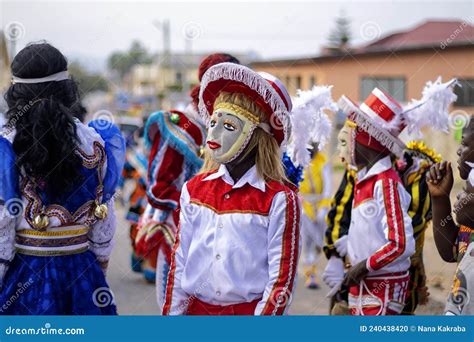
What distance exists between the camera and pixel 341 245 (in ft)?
15.6

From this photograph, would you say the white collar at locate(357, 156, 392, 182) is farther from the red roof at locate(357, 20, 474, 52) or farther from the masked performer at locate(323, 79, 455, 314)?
the red roof at locate(357, 20, 474, 52)

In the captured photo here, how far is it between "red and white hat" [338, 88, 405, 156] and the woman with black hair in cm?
176

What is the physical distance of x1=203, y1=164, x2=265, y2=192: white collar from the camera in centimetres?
323

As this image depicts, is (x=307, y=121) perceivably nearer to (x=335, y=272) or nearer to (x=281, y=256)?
(x=335, y=272)

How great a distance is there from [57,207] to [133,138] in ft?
23.8

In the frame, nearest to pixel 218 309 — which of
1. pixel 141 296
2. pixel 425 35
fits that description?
pixel 141 296

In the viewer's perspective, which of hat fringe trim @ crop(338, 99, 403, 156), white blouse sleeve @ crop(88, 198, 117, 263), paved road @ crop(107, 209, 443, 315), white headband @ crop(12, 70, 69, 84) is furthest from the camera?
paved road @ crop(107, 209, 443, 315)

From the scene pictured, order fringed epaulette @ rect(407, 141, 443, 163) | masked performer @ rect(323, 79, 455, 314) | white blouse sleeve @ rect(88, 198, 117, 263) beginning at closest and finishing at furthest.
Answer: white blouse sleeve @ rect(88, 198, 117, 263), masked performer @ rect(323, 79, 455, 314), fringed epaulette @ rect(407, 141, 443, 163)

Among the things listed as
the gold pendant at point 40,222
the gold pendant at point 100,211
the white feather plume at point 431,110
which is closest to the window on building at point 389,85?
the white feather plume at point 431,110

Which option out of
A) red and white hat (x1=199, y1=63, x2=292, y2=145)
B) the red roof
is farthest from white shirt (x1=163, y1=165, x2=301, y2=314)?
the red roof

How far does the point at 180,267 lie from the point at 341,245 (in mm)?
1739

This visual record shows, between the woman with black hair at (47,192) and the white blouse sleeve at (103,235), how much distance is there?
0.16 ft

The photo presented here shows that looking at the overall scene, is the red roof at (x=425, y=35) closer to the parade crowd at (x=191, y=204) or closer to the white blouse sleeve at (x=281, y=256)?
the parade crowd at (x=191, y=204)

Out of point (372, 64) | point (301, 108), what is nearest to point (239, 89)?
point (301, 108)
